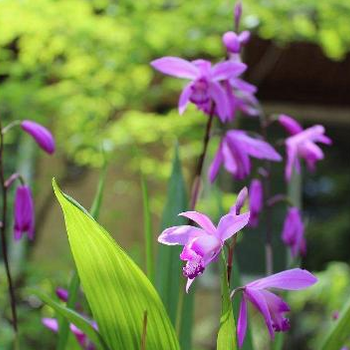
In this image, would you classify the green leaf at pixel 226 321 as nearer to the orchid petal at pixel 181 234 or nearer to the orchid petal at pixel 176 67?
A: the orchid petal at pixel 181 234

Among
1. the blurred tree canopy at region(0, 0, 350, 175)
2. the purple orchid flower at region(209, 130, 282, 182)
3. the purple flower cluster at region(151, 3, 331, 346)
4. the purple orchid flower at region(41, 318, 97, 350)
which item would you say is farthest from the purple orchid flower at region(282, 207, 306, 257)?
the blurred tree canopy at region(0, 0, 350, 175)

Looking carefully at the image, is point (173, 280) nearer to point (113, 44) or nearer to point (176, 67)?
point (176, 67)

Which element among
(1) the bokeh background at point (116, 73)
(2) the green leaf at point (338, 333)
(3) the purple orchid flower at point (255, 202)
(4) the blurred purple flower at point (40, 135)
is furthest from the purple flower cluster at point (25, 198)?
(1) the bokeh background at point (116, 73)

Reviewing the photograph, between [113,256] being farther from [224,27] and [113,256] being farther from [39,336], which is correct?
[39,336]

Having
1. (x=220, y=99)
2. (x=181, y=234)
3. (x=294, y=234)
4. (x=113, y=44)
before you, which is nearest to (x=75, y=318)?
(x=181, y=234)

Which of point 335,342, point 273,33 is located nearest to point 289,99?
point 273,33

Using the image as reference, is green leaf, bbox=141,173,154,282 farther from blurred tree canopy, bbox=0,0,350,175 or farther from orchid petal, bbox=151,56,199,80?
blurred tree canopy, bbox=0,0,350,175

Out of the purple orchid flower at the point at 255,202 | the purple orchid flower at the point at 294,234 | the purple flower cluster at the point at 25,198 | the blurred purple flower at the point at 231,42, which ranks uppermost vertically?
the blurred purple flower at the point at 231,42
